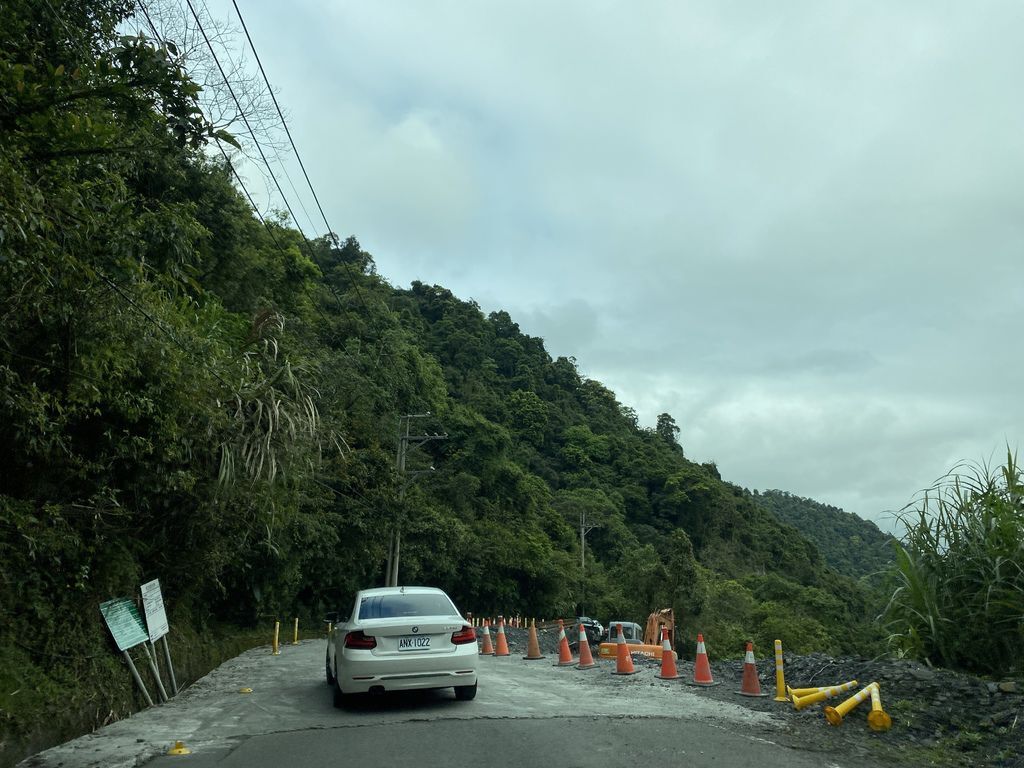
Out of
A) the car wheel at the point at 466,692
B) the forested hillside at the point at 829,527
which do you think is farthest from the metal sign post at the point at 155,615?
the forested hillside at the point at 829,527

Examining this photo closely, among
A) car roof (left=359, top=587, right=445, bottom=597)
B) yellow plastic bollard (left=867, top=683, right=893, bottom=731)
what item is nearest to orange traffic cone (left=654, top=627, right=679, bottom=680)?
car roof (left=359, top=587, right=445, bottom=597)

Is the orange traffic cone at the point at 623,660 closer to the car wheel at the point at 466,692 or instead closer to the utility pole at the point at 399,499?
the car wheel at the point at 466,692

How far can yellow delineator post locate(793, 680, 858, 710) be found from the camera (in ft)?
29.3

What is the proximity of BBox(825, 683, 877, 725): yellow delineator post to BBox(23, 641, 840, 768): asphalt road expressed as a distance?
0.62 m

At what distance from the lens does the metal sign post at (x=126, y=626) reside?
10578mm

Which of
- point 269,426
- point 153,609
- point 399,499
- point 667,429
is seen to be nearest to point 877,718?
point 269,426

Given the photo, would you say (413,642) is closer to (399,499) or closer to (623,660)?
(623,660)

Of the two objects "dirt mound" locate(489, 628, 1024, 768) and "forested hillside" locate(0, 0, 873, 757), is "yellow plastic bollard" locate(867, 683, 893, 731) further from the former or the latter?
"forested hillside" locate(0, 0, 873, 757)

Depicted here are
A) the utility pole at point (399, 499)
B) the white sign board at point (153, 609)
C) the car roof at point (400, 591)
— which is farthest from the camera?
the utility pole at point (399, 499)

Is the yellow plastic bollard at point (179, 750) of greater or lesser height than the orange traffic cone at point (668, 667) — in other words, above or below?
below

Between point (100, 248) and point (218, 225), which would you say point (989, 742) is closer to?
point (100, 248)

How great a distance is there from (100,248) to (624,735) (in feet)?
20.8

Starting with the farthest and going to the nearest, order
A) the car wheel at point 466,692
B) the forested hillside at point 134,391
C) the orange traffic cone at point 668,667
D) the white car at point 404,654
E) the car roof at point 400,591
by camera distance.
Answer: the orange traffic cone at point 668,667 < the car roof at point 400,591 < the car wheel at point 466,692 < the white car at point 404,654 < the forested hillside at point 134,391

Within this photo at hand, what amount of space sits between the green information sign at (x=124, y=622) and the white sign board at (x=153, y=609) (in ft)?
0.41
